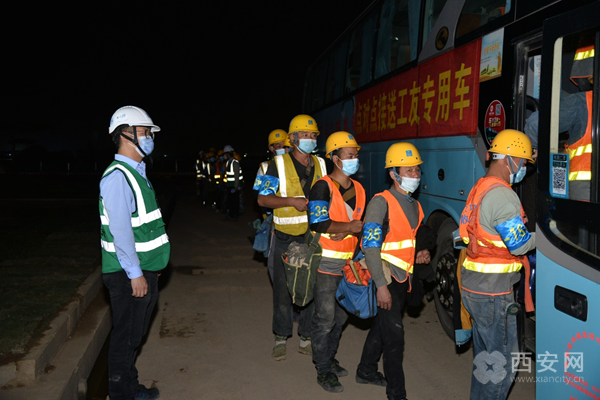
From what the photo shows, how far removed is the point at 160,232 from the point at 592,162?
2.74m

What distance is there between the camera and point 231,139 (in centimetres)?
7188

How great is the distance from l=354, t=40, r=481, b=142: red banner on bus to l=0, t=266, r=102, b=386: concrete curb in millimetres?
4203

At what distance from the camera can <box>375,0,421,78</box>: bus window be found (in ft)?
20.6

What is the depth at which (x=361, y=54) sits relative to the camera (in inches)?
332

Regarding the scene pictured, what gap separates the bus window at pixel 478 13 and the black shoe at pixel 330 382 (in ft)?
11.1

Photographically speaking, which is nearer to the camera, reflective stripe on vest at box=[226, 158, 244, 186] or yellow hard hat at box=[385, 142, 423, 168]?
yellow hard hat at box=[385, 142, 423, 168]

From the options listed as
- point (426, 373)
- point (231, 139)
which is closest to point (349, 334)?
point (426, 373)

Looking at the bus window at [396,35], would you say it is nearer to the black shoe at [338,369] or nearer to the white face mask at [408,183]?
the white face mask at [408,183]

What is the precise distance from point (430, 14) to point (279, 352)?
4.16m

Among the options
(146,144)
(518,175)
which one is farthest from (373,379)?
(146,144)

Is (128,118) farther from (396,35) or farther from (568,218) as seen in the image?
(396,35)

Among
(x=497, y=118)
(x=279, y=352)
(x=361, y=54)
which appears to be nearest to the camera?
(x=497, y=118)

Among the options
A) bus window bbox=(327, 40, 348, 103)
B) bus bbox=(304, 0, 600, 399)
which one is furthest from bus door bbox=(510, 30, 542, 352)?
bus window bbox=(327, 40, 348, 103)

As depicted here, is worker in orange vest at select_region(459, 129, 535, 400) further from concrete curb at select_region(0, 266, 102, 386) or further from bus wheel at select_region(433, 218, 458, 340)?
concrete curb at select_region(0, 266, 102, 386)
